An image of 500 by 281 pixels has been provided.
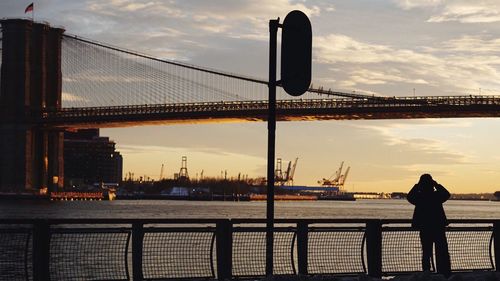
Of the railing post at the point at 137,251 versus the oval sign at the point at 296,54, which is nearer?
the oval sign at the point at 296,54

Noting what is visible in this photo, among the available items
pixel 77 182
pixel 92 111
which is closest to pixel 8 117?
pixel 92 111

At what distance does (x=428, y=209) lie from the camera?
12328mm

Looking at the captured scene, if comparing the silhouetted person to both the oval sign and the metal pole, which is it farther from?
the oval sign

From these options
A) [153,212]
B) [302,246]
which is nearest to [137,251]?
[302,246]

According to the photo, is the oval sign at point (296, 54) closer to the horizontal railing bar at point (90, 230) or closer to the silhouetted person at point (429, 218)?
the horizontal railing bar at point (90, 230)

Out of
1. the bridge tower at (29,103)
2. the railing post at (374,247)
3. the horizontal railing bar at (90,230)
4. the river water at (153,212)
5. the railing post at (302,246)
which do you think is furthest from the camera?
the bridge tower at (29,103)

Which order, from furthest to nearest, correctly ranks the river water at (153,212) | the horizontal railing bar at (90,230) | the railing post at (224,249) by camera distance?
1. the river water at (153,212)
2. the railing post at (224,249)
3. the horizontal railing bar at (90,230)

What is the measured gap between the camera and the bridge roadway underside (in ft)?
211

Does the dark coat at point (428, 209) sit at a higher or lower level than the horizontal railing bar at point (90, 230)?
higher

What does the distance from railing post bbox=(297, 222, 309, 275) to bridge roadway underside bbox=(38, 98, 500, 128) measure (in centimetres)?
5190

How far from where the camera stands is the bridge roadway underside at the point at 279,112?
211 feet

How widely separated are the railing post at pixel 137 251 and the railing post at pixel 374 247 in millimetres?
3046

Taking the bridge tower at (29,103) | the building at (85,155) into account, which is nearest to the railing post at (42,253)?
the bridge tower at (29,103)

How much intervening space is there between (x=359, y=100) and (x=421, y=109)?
15.8 ft
